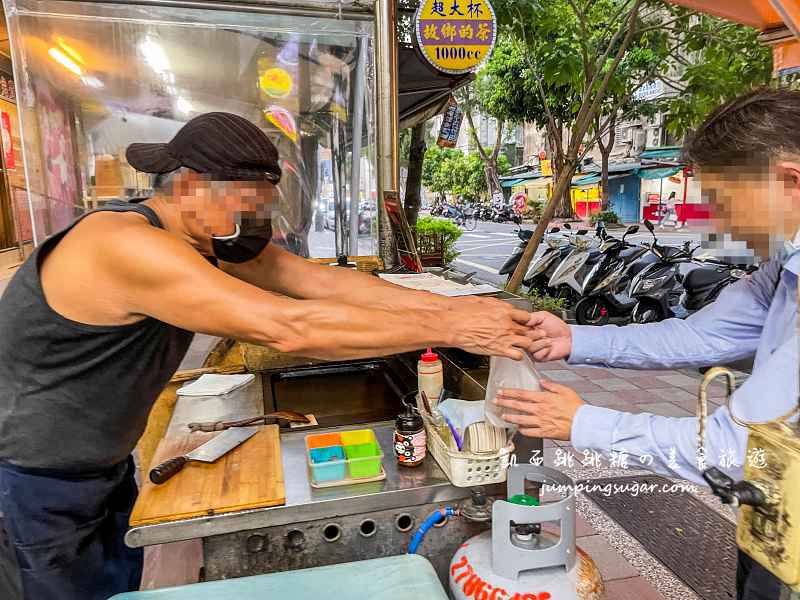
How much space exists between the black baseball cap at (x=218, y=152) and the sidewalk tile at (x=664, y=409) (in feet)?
14.8

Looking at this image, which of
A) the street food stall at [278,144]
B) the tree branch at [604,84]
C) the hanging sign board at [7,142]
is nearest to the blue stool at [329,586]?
the street food stall at [278,144]

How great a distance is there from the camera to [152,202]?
1.74m

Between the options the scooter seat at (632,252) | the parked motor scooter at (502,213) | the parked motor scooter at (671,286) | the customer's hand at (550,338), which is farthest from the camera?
the parked motor scooter at (502,213)

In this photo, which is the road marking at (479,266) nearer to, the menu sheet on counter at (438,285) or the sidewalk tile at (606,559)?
the sidewalk tile at (606,559)

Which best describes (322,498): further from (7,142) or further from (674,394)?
(7,142)

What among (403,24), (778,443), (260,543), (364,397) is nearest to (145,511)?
(260,543)

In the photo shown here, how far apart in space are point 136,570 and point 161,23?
3718 millimetres

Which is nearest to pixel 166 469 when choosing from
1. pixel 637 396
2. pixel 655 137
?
pixel 637 396

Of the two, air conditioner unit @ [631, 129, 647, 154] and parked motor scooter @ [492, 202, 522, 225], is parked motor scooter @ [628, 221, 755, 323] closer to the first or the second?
parked motor scooter @ [492, 202, 522, 225]

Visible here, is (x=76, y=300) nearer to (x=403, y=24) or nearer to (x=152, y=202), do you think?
(x=152, y=202)

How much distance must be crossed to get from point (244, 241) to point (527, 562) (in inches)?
47.5

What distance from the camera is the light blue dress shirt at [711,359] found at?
1299 mm

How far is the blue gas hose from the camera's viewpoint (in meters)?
1.87

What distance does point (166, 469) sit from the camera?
6.26 feet
